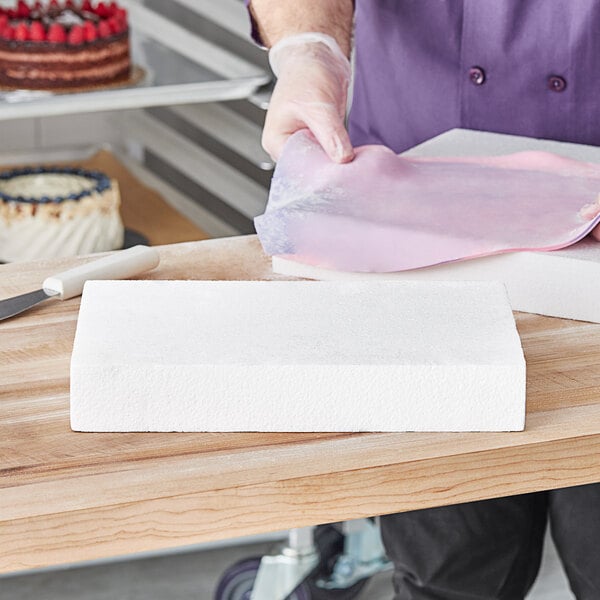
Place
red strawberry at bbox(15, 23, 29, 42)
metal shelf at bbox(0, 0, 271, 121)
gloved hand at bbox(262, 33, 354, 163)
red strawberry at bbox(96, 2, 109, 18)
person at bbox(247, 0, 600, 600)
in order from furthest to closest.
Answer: red strawberry at bbox(96, 2, 109, 18) < red strawberry at bbox(15, 23, 29, 42) < metal shelf at bbox(0, 0, 271, 121) < person at bbox(247, 0, 600, 600) < gloved hand at bbox(262, 33, 354, 163)

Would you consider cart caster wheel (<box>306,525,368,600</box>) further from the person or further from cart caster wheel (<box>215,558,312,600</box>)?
the person

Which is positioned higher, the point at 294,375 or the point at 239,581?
the point at 294,375

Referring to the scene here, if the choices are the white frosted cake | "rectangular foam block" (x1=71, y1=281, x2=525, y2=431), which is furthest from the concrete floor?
"rectangular foam block" (x1=71, y1=281, x2=525, y2=431)

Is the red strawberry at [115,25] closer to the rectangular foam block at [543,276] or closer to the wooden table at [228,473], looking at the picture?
the rectangular foam block at [543,276]

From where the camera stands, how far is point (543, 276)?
87 cm

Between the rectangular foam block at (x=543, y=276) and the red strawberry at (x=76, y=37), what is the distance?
985 millimetres

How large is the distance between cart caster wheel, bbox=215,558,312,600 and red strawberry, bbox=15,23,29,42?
0.86 metres

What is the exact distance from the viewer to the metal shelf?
5.32ft

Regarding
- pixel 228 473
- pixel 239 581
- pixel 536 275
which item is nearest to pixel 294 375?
pixel 228 473

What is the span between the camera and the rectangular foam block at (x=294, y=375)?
0.69 m

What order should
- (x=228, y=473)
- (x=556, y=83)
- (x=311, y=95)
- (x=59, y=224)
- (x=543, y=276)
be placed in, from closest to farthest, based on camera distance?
1. (x=228, y=473)
2. (x=543, y=276)
3. (x=311, y=95)
4. (x=556, y=83)
5. (x=59, y=224)

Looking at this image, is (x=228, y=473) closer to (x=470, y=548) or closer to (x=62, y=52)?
(x=470, y=548)

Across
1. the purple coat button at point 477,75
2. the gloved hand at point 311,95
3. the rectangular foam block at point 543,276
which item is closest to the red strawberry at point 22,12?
the gloved hand at point 311,95

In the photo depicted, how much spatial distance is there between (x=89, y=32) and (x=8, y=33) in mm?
123
